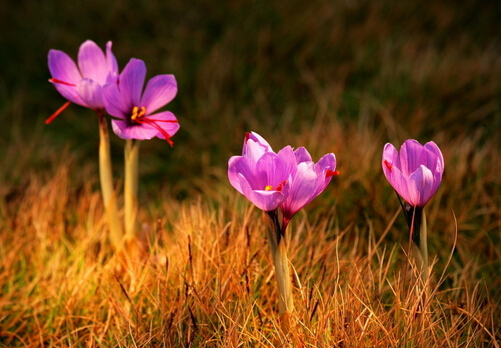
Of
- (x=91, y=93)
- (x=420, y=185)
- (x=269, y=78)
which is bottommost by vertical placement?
(x=269, y=78)

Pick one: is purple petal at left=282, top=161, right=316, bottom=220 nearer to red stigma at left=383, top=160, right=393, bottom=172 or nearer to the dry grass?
red stigma at left=383, top=160, right=393, bottom=172

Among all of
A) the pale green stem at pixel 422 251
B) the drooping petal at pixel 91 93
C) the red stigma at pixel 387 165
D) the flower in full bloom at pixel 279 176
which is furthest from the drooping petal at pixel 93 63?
the pale green stem at pixel 422 251

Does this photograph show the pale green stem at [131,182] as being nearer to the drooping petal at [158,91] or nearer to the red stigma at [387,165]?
the drooping petal at [158,91]

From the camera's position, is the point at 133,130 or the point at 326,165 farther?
the point at 133,130

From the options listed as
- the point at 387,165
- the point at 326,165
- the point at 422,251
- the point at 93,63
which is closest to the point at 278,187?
the point at 326,165

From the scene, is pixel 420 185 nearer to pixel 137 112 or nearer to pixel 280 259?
pixel 280 259
